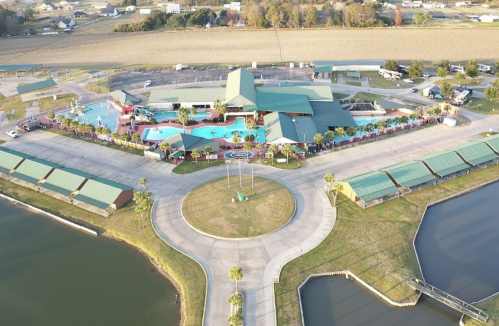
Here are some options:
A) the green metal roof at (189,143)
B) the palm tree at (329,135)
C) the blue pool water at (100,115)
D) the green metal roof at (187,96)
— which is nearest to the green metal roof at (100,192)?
the green metal roof at (189,143)

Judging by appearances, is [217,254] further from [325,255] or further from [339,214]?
[339,214]

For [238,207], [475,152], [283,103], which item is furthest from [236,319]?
[283,103]

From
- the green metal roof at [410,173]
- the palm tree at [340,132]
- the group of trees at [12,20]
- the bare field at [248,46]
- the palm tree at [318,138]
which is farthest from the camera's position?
the group of trees at [12,20]

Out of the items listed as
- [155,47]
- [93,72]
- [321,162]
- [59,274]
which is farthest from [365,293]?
[155,47]

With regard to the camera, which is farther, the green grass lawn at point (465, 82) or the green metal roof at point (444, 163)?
the green grass lawn at point (465, 82)

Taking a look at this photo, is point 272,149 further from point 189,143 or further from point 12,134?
point 12,134

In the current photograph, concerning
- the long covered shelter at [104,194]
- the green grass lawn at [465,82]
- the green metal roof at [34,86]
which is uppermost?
the green metal roof at [34,86]

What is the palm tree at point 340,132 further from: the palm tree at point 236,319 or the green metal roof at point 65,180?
the palm tree at point 236,319
